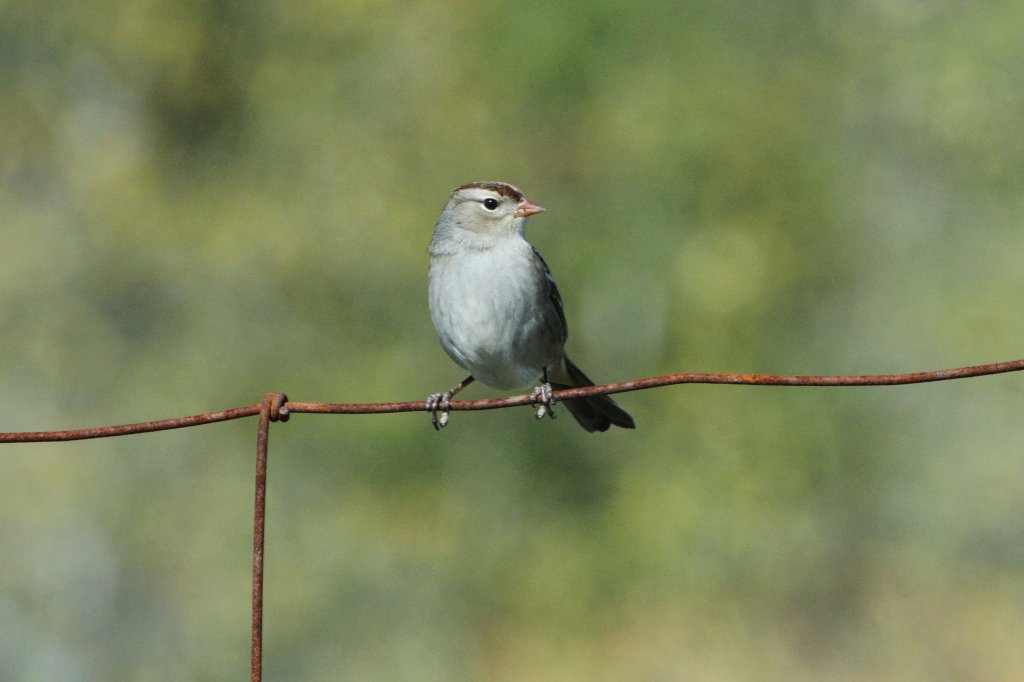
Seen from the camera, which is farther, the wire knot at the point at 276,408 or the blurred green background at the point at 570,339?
the blurred green background at the point at 570,339

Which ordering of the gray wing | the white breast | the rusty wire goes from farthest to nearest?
the gray wing → the white breast → the rusty wire

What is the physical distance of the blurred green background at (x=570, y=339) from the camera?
11.4 m

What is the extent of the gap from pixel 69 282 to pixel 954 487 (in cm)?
896

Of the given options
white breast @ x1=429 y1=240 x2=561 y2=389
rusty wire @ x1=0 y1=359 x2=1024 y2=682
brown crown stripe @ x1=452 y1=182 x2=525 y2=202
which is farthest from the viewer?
brown crown stripe @ x1=452 y1=182 x2=525 y2=202

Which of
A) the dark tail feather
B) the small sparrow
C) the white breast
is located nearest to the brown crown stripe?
the small sparrow

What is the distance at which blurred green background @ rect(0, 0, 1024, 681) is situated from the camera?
11.4m

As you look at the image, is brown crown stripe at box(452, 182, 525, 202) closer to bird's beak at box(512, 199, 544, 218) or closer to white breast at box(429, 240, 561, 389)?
bird's beak at box(512, 199, 544, 218)

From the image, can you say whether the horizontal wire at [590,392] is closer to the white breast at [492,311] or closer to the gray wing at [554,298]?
the white breast at [492,311]

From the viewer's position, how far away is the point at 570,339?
12.8 meters

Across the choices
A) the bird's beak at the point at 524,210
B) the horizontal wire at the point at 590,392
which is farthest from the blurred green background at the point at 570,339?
the horizontal wire at the point at 590,392

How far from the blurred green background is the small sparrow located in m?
5.63

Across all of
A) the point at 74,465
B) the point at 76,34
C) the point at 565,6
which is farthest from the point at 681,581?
the point at 76,34

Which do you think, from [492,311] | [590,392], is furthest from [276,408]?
[492,311]

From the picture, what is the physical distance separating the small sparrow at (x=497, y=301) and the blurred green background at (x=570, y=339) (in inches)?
222
